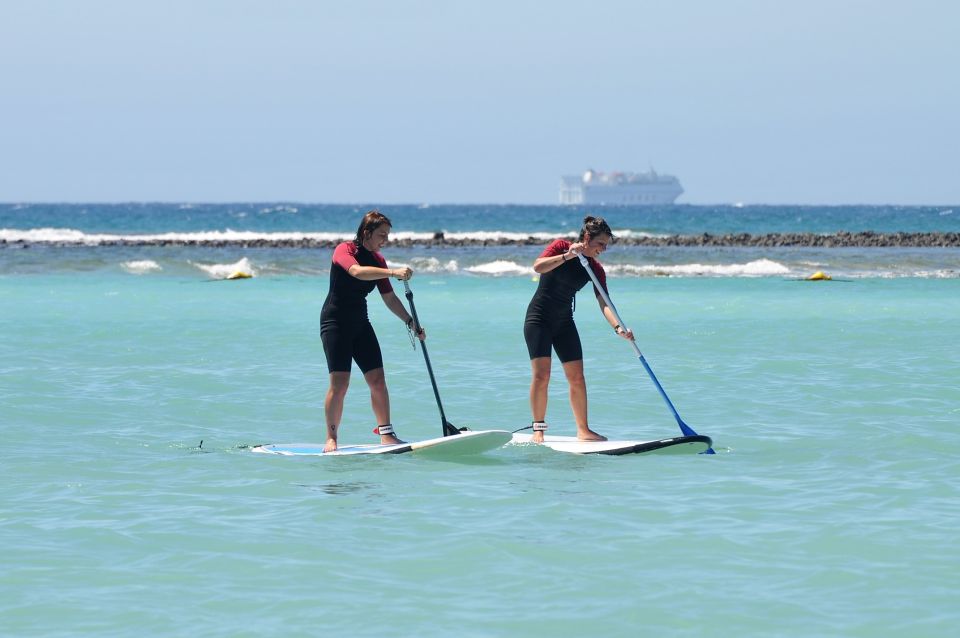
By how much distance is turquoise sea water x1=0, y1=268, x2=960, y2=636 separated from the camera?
20.6ft

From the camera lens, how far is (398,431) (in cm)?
1195

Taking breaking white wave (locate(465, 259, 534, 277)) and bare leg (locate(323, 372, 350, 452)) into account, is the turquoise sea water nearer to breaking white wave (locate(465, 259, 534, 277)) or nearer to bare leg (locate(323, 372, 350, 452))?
bare leg (locate(323, 372, 350, 452))

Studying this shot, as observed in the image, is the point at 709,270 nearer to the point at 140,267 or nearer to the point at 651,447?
the point at 140,267

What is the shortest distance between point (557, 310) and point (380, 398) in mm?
1621

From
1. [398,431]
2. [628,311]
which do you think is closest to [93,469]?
[398,431]

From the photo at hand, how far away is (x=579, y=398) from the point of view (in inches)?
420

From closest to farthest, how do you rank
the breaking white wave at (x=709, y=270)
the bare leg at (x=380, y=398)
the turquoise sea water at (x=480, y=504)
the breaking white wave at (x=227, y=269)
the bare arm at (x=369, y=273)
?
the turquoise sea water at (x=480, y=504), the bare arm at (x=369, y=273), the bare leg at (x=380, y=398), the breaking white wave at (x=227, y=269), the breaking white wave at (x=709, y=270)

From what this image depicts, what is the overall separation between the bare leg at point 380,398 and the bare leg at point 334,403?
200 mm

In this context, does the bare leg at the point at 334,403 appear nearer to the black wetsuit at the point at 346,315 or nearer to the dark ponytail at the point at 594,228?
the black wetsuit at the point at 346,315

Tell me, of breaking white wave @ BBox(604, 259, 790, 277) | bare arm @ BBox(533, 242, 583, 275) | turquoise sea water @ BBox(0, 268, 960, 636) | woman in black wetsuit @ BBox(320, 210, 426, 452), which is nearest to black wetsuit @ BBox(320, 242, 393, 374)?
woman in black wetsuit @ BBox(320, 210, 426, 452)

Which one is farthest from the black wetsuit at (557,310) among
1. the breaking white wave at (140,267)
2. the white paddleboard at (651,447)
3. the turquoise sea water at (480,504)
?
the breaking white wave at (140,267)

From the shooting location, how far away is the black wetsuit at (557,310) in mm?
10562

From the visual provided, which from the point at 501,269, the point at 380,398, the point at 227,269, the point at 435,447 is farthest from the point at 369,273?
→ the point at 227,269

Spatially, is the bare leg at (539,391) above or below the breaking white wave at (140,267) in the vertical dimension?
above
